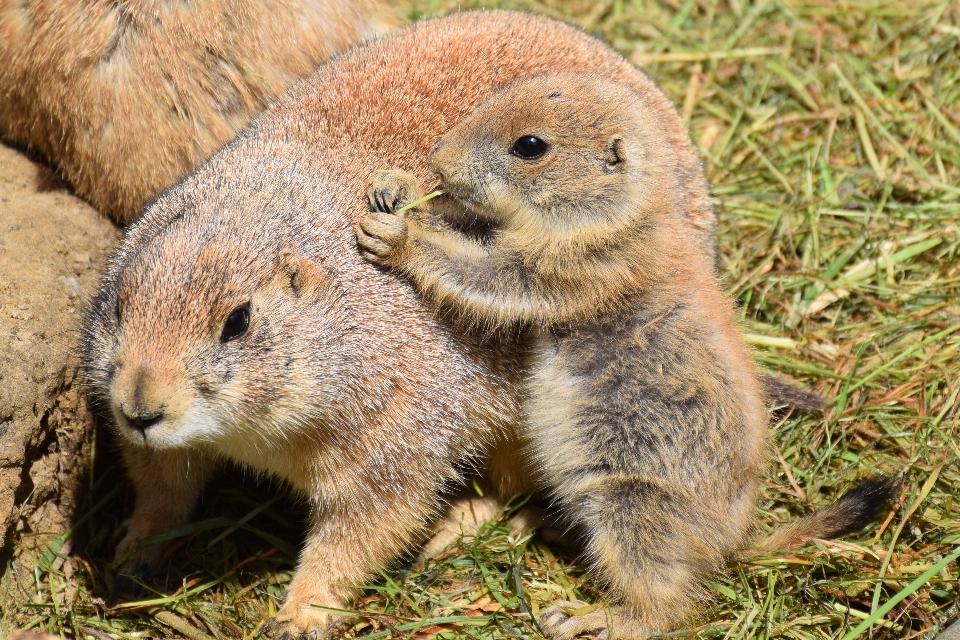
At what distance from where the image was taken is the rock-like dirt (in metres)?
4.28

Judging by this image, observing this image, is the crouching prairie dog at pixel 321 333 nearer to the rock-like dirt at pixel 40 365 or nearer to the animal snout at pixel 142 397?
the animal snout at pixel 142 397

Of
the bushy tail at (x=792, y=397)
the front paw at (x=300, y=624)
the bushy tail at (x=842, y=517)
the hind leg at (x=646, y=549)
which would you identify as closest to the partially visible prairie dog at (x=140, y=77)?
the front paw at (x=300, y=624)

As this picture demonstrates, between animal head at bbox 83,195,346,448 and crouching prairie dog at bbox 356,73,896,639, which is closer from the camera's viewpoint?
animal head at bbox 83,195,346,448

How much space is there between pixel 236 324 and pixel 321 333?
1.10 ft

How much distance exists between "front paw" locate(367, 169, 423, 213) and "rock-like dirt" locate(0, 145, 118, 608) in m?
1.52

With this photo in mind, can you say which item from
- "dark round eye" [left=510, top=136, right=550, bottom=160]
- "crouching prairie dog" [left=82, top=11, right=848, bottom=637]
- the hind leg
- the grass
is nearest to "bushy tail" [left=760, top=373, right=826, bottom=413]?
the grass

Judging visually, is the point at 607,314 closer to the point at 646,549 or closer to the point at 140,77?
the point at 646,549

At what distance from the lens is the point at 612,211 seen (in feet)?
13.0

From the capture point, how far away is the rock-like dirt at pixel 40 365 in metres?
4.28

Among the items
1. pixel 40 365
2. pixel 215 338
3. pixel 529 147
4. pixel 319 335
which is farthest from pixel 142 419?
pixel 529 147

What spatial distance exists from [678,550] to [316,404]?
59.1 inches

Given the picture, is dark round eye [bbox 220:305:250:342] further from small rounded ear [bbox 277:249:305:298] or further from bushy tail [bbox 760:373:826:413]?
bushy tail [bbox 760:373:826:413]

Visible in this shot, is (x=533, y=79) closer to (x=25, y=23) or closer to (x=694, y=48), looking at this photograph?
(x=25, y=23)

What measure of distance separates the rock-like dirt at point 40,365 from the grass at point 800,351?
0.49 ft
